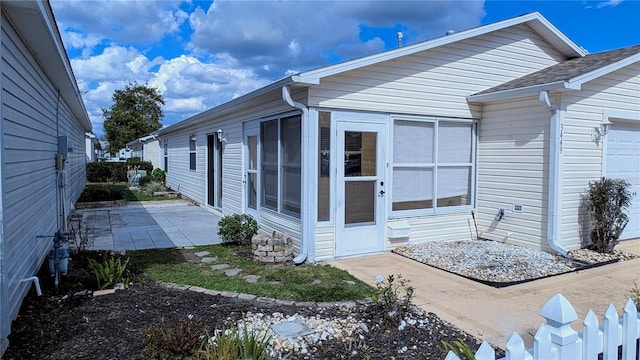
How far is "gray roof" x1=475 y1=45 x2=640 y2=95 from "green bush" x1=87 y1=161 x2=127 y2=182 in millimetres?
21710

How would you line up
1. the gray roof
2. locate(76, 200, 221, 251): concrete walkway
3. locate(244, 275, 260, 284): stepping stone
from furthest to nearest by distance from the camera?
locate(76, 200, 221, 251): concrete walkway
the gray roof
locate(244, 275, 260, 284): stepping stone

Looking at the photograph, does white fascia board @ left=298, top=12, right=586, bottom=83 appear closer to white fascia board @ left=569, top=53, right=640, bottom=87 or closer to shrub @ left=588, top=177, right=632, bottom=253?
white fascia board @ left=569, top=53, right=640, bottom=87

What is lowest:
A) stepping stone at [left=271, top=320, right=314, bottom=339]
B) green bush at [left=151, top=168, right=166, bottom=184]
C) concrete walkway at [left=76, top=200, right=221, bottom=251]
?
concrete walkway at [left=76, top=200, right=221, bottom=251]

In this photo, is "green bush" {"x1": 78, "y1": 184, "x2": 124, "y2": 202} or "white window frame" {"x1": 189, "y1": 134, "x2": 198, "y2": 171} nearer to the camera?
"green bush" {"x1": 78, "y1": 184, "x2": 124, "y2": 202}

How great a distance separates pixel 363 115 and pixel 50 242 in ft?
17.0

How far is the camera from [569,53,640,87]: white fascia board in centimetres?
596

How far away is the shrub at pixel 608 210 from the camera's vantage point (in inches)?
254

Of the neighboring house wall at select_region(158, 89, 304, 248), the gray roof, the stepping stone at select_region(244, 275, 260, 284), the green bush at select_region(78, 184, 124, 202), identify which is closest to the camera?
the stepping stone at select_region(244, 275, 260, 284)

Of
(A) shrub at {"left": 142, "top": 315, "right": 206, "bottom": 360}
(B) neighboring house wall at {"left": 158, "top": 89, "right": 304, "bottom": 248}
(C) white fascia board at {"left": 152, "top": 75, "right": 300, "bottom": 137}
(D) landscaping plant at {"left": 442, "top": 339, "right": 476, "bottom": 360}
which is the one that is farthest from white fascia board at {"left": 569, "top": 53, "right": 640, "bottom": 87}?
(A) shrub at {"left": 142, "top": 315, "right": 206, "bottom": 360}

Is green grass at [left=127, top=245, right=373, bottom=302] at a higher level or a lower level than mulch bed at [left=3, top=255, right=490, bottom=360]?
lower

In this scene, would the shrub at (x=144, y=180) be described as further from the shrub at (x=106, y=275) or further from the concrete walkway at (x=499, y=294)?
the concrete walkway at (x=499, y=294)

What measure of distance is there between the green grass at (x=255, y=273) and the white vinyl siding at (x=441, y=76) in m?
2.41

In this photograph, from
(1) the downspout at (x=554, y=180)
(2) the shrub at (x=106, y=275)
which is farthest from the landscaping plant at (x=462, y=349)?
(1) the downspout at (x=554, y=180)

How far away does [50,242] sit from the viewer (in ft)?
20.3
